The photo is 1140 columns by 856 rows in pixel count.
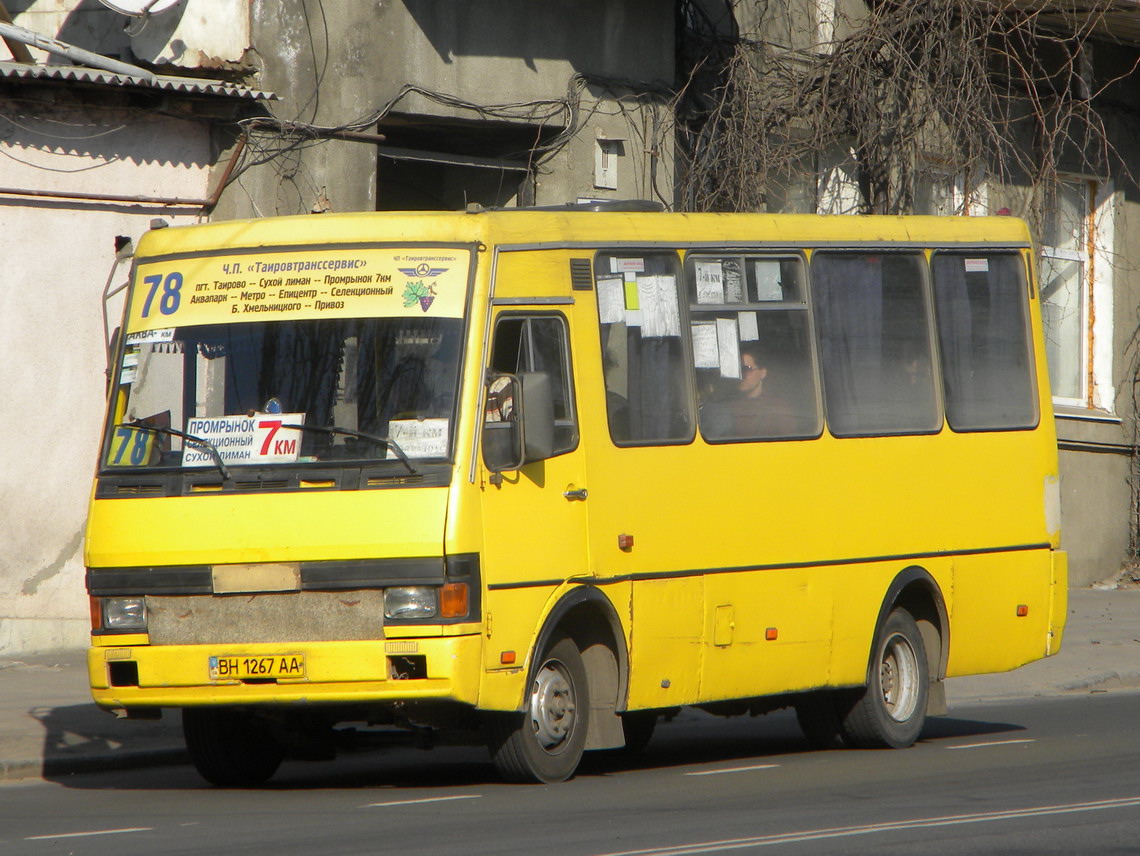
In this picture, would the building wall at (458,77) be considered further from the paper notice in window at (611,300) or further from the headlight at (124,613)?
the headlight at (124,613)

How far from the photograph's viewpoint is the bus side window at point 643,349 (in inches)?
373

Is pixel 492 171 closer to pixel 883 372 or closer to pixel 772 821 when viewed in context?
pixel 883 372

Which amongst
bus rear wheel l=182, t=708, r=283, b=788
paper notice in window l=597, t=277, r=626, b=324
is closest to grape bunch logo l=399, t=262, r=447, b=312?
paper notice in window l=597, t=277, r=626, b=324

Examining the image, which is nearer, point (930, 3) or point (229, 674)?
point (229, 674)

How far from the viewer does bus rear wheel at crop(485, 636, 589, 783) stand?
884 centimetres

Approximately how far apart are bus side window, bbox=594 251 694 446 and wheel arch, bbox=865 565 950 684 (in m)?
2.02

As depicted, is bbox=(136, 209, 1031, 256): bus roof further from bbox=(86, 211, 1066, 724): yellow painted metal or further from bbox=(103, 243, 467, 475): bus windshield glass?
bbox=(103, 243, 467, 475): bus windshield glass

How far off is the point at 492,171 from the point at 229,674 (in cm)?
983

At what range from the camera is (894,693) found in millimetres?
11141

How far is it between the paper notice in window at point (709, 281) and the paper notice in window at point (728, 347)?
5.1 inches

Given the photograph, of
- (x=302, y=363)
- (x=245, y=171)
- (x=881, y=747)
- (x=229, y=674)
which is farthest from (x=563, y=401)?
(x=245, y=171)

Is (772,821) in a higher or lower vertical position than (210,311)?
lower

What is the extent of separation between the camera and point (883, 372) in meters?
10.9

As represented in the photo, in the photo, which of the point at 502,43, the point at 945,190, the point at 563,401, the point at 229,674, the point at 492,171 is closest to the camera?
the point at 229,674
